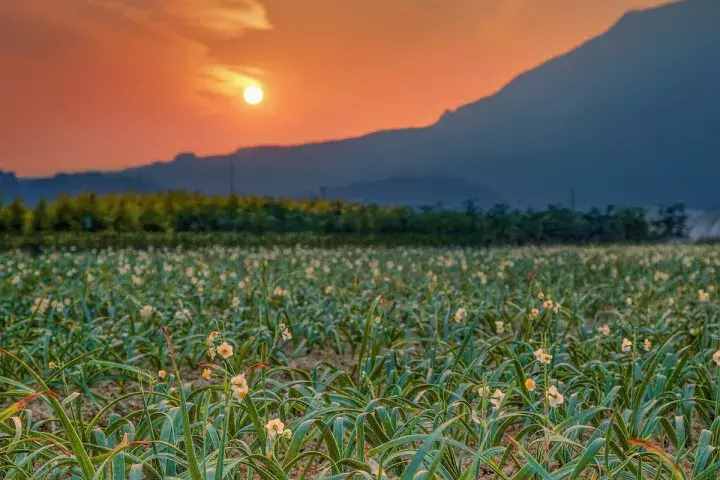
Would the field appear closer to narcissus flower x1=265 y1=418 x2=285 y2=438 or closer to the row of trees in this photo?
narcissus flower x1=265 y1=418 x2=285 y2=438

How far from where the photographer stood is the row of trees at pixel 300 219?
25.9 m

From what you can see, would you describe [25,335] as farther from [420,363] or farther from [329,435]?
[329,435]

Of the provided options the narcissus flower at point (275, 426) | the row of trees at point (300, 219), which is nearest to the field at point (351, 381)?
the narcissus flower at point (275, 426)

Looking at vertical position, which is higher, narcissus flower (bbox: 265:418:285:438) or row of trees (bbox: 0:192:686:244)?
narcissus flower (bbox: 265:418:285:438)

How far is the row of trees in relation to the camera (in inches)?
1021

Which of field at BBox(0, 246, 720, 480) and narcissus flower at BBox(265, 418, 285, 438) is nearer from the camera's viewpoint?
narcissus flower at BBox(265, 418, 285, 438)

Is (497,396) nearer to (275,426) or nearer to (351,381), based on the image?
(275,426)

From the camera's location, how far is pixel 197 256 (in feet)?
52.5

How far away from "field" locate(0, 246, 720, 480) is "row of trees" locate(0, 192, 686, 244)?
552 inches

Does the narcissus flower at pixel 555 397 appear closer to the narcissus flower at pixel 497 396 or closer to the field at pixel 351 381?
the field at pixel 351 381

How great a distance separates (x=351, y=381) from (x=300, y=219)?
24223 millimetres

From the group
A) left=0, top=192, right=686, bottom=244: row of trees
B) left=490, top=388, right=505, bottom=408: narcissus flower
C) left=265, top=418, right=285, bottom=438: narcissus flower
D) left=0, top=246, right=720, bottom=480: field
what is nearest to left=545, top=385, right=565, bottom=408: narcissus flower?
left=0, top=246, right=720, bottom=480: field

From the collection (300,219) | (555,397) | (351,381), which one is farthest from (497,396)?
(300,219)

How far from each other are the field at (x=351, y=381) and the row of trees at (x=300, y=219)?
14.0m
